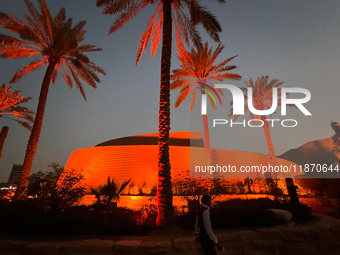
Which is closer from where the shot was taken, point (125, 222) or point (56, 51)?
point (125, 222)

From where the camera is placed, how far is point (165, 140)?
8930 mm

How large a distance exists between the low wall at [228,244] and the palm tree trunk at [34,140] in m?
7.93

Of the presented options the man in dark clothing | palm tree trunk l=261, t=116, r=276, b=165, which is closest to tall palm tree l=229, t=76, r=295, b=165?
palm tree trunk l=261, t=116, r=276, b=165

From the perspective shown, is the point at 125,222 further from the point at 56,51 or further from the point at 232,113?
the point at 232,113

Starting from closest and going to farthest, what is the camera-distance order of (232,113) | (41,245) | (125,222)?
(41,245), (125,222), (232,113)

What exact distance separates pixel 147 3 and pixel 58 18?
7366 mm

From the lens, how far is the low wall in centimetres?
501

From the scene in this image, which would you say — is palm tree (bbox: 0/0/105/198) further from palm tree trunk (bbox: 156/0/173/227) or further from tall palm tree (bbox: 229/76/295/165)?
tall palm tree (bbox: 229/76/295/165)

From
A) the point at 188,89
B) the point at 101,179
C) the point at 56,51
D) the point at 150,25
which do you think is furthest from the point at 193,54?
the point at 101,179

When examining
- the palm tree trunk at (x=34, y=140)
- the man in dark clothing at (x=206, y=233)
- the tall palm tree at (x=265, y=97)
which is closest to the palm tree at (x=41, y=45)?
the palm tree trunk at (x=34, y=140)

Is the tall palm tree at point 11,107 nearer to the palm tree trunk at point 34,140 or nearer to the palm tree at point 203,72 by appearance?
the palm tree trunk at point 34,140

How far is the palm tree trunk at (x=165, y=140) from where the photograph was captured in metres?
7.63

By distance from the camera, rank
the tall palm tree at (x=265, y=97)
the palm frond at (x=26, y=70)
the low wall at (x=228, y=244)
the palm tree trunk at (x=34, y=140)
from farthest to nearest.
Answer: the tall palm tree at (x=265, y=97)
the palm frond at (x=26, y=70)
the palm tree trunk at (x=34, y=140)
the low wall at (x=228, y=244)

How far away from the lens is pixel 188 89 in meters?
24.1
